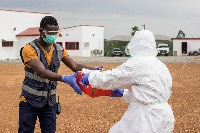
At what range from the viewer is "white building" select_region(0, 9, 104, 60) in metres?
39.4

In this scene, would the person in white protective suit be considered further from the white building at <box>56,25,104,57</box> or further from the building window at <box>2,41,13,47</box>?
the white building at <box>56,25,104,57</box>

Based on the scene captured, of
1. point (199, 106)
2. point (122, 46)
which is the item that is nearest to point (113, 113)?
point (199, 106)

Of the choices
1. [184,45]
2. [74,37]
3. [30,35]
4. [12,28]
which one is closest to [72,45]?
[74,37]

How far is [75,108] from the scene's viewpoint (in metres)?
8.26

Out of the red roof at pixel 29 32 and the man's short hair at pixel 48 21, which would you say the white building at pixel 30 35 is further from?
the man's short hair at pixel 48 21

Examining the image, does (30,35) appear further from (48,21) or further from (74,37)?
(48,21)

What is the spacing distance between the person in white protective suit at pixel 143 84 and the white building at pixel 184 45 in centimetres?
4620

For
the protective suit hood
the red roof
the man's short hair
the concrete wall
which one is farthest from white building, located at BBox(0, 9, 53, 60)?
the protective suit hood

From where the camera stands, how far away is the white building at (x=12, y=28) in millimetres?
39219

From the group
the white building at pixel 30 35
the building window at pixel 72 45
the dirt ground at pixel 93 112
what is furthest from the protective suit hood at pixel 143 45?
the building window at pixel 72 45

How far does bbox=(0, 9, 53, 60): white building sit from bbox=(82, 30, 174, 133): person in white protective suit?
3804 cm

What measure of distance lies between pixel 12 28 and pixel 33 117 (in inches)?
1520

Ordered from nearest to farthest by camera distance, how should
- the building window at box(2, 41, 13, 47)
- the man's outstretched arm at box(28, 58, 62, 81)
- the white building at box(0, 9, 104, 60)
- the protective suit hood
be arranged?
the protective suit hood → the man's outstretched arm at box(28, 58, 62, 81) → the white building at box(0, 9, 104, 60) → the building window at box(2, 41, 13, 47)

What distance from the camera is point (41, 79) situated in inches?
143
